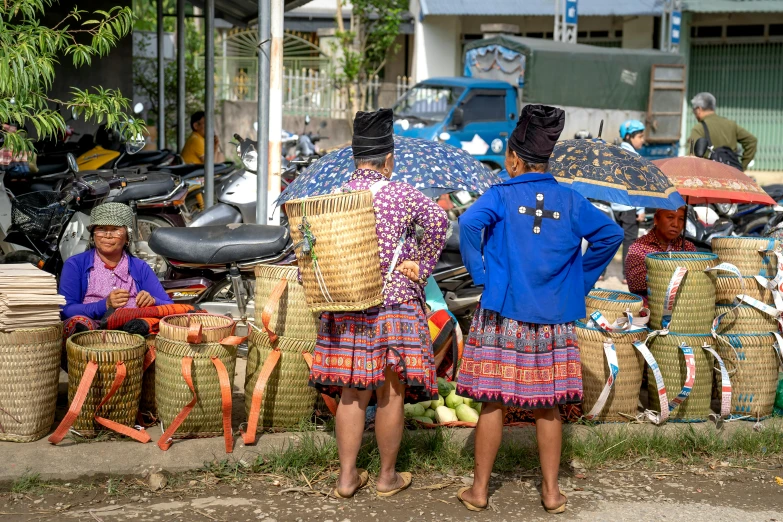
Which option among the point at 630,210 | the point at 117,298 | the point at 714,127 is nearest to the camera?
the point at 117,298

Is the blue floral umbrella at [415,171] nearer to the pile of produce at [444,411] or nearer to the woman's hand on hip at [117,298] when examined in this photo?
the woman's hand on hip at [117,298]

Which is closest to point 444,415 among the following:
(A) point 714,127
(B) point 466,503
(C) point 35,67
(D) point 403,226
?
(B) point 466,503

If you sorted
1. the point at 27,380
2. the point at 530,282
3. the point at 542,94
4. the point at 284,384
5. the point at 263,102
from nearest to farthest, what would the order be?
the point at 530,282 → the point at 27,380 → the point at 284,384 → the point at 263,102 → the point at 542,94

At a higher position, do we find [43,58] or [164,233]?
[43,58]

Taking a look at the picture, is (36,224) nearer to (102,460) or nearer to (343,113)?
(102,460)

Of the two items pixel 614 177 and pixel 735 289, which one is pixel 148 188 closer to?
pixel 614 177

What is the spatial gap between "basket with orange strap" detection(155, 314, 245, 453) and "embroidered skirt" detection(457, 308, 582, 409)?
1.32 meters

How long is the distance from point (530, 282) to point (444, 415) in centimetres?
144

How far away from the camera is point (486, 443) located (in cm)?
398

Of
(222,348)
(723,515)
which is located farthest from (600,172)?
(222,348)

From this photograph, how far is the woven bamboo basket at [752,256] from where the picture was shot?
211 inches

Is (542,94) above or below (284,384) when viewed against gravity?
above

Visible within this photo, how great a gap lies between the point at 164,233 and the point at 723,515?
149 inches

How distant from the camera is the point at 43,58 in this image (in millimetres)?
4164
